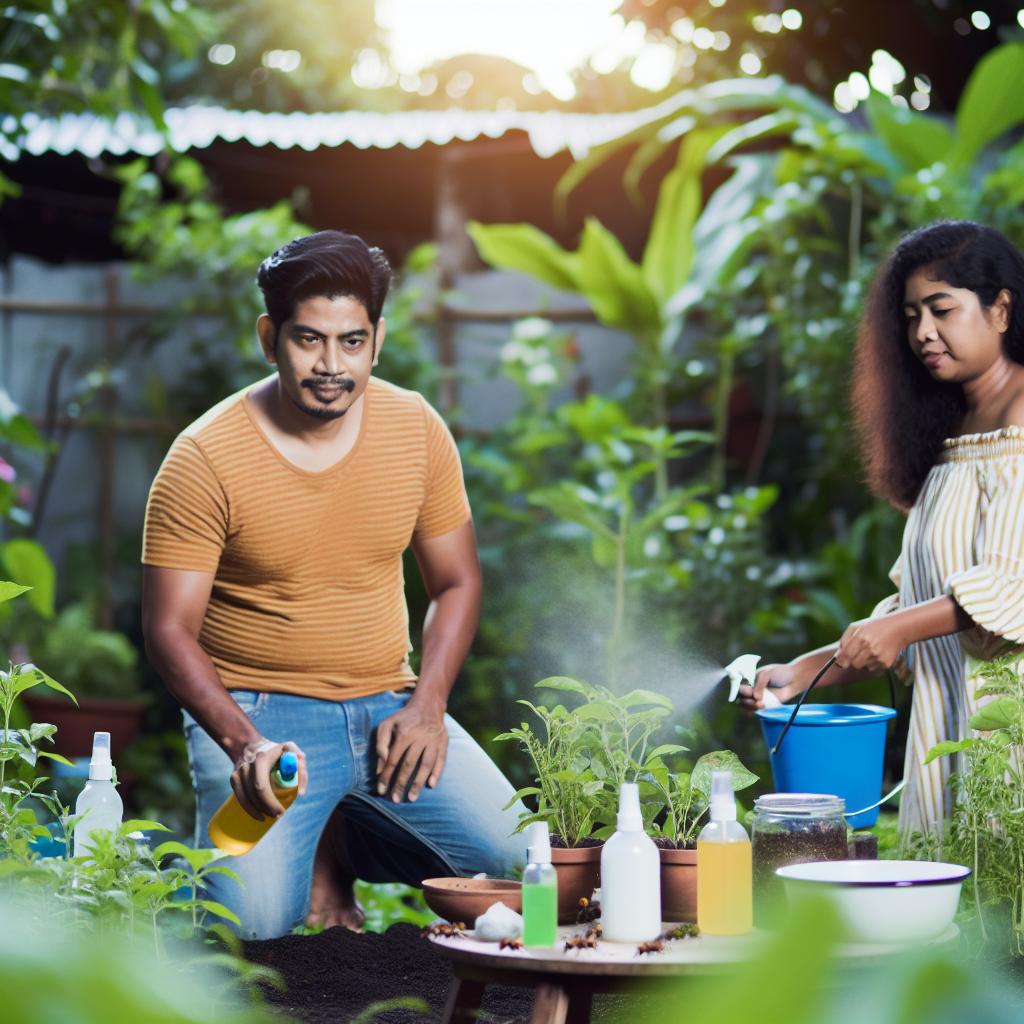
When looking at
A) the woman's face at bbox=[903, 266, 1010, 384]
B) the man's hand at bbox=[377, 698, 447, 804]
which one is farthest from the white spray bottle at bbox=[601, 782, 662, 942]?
the woman's face at bbox=[903, 266, 1010, 384]

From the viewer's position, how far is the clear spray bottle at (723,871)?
1.90 meters

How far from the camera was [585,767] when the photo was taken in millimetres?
2299

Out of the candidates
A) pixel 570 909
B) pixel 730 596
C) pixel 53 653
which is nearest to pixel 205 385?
pixel 53 653


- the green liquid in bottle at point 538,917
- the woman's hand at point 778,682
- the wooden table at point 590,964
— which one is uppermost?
the woman's hand at point 778,682

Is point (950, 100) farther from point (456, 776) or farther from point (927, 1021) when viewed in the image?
point (927, 1021)

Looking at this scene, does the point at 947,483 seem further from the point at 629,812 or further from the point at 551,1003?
the point at 551,1003

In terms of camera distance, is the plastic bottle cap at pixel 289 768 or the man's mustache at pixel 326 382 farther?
the man's mustache at pixel 326 382

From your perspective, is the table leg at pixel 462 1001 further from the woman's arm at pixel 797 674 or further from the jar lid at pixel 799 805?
the woman's arm at pixel 797 674

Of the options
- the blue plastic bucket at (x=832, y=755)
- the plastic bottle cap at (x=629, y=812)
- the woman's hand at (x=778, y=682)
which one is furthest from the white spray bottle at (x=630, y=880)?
the woman's hand at (x=778, y=682)

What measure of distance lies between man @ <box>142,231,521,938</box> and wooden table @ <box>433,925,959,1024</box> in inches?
43.5

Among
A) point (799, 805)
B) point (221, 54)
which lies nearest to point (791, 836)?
point (799, 805)

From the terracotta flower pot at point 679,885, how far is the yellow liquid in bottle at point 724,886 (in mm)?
112

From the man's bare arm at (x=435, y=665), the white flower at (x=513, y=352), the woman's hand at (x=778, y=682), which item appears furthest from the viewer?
the white flower at (x=513, y=352)

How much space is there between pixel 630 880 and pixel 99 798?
0.91 metres
